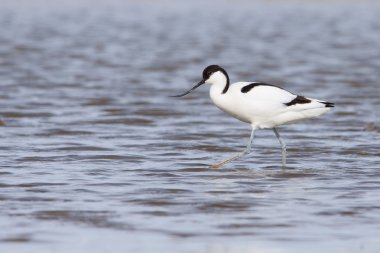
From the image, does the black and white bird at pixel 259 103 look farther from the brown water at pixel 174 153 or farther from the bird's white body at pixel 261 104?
the brown water at pixel 174 153

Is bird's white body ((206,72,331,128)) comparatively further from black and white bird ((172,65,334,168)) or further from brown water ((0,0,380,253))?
brown water ((0,0,380,253))

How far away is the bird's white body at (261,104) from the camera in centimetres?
1111

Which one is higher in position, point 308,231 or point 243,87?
point 243,87

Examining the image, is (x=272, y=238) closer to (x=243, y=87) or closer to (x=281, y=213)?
(x=281, y=213)

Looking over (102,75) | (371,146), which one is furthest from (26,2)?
(371,146)

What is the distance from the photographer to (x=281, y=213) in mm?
8586

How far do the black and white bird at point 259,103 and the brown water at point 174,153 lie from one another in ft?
1.66

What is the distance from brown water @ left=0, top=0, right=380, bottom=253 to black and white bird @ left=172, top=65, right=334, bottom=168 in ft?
1.66

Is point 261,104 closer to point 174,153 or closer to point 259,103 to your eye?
point 259,103

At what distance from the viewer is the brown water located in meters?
7.91

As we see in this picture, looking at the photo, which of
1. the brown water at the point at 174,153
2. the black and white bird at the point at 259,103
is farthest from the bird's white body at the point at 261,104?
the brown water at the point at 174,153

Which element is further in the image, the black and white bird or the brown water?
the black and white bird

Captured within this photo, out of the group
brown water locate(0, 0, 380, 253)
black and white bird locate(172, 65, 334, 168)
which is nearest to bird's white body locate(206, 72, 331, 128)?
black and white bird locate(172, 65, 334, 168)

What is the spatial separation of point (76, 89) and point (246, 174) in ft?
26.6
